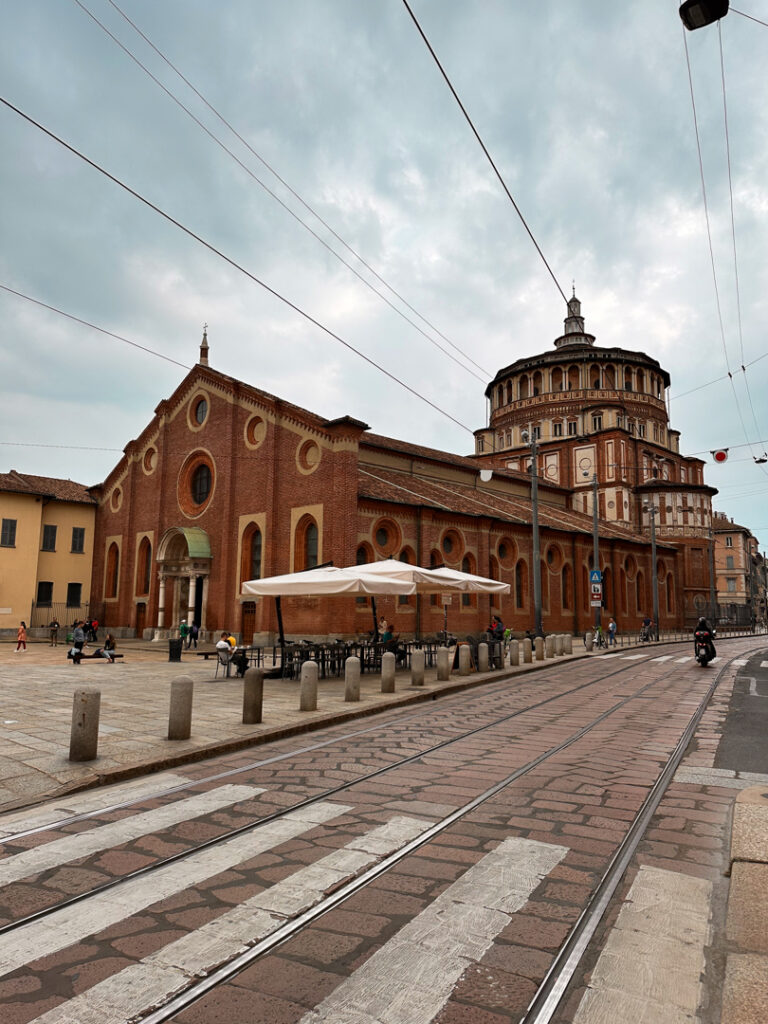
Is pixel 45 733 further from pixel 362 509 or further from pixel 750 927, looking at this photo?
pixel 362 509

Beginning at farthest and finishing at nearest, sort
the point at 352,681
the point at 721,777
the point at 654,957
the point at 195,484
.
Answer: the point at 195,484
the point at 352,681
the point at 721,777
the point at 654,957

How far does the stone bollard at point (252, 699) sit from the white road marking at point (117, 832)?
3162 millimetres

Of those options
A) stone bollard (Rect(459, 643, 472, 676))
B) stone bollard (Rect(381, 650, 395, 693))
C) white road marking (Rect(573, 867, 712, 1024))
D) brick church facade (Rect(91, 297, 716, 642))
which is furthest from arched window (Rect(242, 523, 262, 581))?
white road marking (Rect(573, 867, 712, 1024))

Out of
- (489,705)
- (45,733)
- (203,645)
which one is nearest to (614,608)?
(203,645)

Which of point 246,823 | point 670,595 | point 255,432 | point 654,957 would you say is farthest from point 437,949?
point 670,595

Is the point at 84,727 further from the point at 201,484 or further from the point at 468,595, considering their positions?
the point at 201,484

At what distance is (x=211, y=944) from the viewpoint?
130 inches

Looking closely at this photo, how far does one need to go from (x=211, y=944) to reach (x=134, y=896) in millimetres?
816

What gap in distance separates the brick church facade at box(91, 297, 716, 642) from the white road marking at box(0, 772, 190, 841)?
16883mm

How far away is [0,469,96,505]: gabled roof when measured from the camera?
36562mm

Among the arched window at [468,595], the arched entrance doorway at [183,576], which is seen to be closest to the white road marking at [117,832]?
the arched entrance doorway at [183,576]

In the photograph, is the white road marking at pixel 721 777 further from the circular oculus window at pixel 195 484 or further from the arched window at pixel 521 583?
the arched window at pixel 521 583

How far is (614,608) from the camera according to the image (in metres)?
43.4

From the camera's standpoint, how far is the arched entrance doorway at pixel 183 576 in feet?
101
